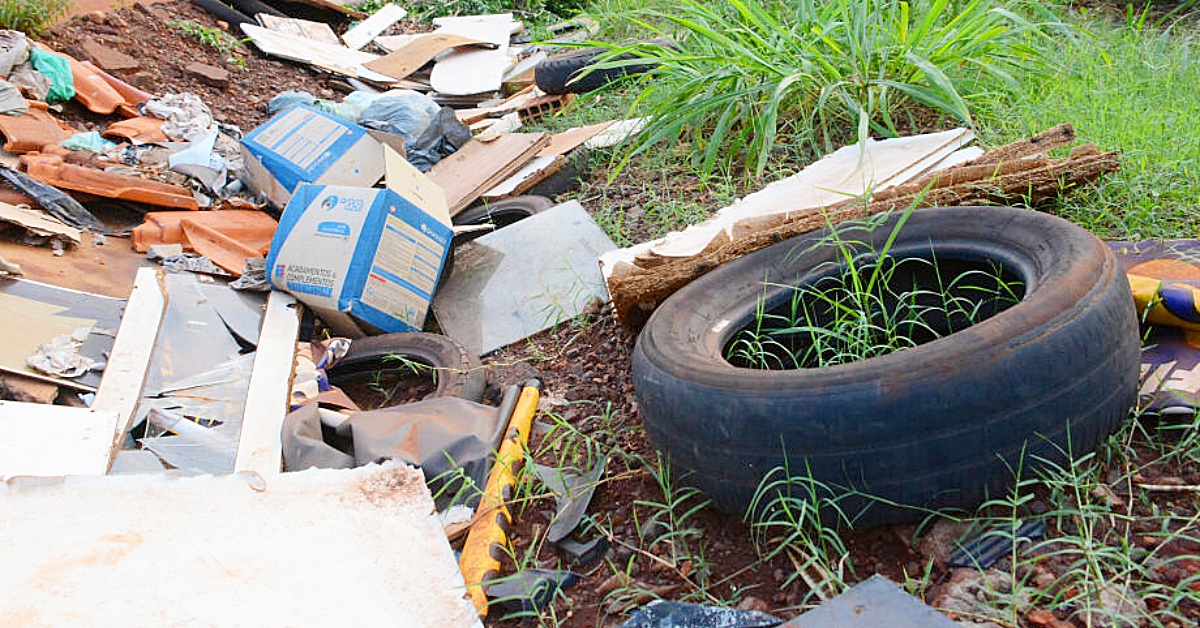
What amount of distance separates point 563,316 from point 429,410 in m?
0.82

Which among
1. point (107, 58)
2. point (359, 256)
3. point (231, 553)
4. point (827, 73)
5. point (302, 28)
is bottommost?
point (302, 28)

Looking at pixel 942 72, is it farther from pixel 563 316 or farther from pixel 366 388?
pixel 366 388

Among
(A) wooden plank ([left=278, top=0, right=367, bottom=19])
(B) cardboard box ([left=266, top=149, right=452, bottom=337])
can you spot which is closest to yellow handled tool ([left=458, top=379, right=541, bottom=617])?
(B) cardboard box ([left=266, top=149, right=452, bottom=337])

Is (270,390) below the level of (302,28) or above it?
above

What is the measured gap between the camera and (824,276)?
8.36 ft

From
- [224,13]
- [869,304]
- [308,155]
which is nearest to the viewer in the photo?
[869,304]

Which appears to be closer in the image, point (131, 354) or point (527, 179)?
point (131, 354)

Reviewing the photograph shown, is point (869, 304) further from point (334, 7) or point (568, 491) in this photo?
point (334, 7)

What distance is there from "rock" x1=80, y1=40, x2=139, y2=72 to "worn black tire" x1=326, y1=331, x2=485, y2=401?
11.5 feet

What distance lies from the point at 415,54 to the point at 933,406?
666cm

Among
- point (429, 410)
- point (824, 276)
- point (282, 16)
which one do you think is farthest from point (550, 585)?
point (282, 16)

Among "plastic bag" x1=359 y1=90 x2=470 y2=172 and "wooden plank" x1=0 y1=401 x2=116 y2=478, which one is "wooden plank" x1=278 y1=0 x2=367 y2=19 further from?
"wooden plank" x1=0 y1=401 x2=116 y2=478

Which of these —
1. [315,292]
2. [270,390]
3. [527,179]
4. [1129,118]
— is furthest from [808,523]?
[527,179]

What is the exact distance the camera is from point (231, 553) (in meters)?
1.94
